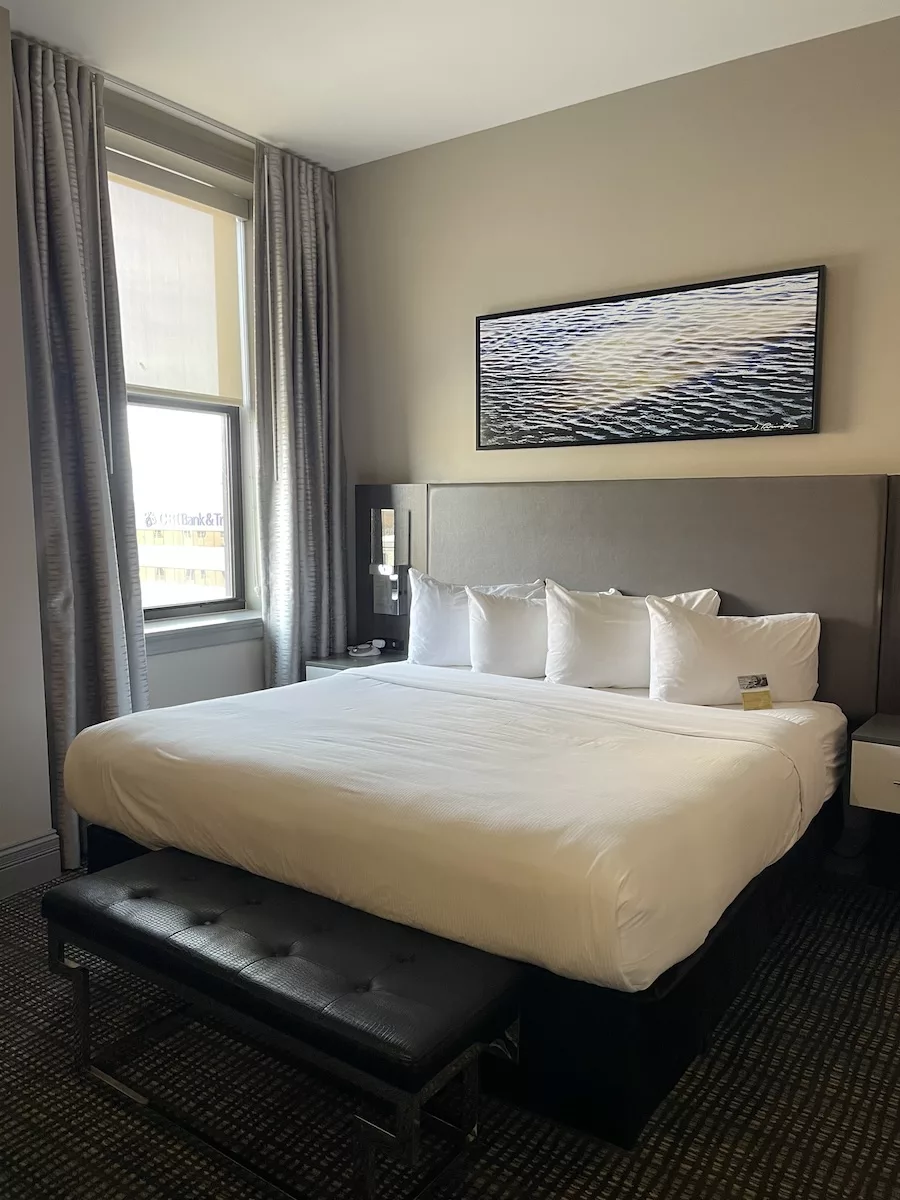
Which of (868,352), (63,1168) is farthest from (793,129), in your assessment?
(63,1168)

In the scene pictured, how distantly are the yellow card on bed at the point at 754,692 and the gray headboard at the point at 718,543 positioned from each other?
342mm

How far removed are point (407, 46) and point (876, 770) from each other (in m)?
3.04

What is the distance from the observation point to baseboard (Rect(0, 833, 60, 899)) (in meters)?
3.07

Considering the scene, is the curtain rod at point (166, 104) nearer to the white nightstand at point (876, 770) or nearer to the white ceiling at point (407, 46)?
the white ceiling at point (407, 46)

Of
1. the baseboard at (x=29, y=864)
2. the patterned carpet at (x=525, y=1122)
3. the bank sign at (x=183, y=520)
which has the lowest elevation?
the patterned carpet at (x=525, y=1122)

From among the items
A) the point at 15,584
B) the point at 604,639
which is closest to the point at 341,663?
the point at 604,639

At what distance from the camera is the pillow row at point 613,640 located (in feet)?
10.3

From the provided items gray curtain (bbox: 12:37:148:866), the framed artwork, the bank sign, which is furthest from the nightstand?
the framed artwork

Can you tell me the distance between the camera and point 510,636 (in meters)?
3.62

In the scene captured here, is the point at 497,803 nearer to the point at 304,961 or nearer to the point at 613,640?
the point at 304,961

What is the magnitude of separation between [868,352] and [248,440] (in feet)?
9.20

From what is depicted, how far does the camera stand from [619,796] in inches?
81.8

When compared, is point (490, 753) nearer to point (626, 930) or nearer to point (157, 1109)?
point (626, 930)

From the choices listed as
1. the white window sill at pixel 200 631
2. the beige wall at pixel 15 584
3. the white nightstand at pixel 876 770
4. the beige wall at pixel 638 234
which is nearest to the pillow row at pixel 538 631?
the beige wall at pixel 638 234
